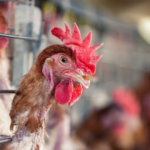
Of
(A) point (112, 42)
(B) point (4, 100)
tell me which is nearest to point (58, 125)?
(B) point (4, 100)

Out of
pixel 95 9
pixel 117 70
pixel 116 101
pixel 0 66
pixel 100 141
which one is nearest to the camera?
pixel 0 66

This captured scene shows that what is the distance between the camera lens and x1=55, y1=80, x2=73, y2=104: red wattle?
46cm

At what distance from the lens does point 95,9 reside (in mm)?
2291

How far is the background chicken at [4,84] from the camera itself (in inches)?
19.9

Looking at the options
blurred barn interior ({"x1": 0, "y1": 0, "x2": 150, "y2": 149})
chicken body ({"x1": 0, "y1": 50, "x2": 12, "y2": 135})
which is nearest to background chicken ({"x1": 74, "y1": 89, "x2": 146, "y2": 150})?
blurred barn interior ({"x1": 0, "y1": 0, "x2": 150, "y2": 149})

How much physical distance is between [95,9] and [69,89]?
2015mm

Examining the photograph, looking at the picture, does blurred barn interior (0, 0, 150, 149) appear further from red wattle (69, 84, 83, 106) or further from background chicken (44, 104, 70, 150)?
red wattle (69, 84, 83, 106)

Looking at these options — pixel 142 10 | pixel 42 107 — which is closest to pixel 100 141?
pixel 42 107

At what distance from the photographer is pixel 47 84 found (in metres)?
0.47

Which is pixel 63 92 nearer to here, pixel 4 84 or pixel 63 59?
pixel 63 59

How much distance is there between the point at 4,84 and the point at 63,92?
20 centimetres

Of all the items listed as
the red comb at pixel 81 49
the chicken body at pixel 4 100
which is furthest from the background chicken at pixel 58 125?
the red comb at pixel 81 49

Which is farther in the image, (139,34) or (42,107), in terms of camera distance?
(139,34)

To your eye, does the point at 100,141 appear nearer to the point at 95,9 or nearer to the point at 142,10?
the point at 95,9
